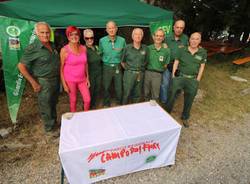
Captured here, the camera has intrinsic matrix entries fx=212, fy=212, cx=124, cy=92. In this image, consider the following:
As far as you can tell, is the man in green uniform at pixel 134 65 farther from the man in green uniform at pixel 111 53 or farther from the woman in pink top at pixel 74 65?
the woman in pink top at pixel 74 65

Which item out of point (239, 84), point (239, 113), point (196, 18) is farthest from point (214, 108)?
point (196, 18)

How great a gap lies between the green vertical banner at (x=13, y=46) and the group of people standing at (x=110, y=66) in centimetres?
50

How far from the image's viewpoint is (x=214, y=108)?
15.3 feet

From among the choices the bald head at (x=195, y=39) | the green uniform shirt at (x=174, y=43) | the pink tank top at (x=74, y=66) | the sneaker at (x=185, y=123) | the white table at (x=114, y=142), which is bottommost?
the sneaker at (x=185, y=123)

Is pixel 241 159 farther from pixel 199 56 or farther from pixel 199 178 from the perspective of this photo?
pixel 199 56

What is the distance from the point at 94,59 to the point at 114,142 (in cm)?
162

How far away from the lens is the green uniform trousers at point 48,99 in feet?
9.37

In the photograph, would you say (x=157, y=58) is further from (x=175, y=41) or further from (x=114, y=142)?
(x=114, y=142)

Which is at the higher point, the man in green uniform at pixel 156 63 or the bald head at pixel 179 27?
the bald head at pixel 179 27

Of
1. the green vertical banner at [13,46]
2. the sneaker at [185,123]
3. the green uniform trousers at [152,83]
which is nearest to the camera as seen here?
the green vertical banner at [13,46]

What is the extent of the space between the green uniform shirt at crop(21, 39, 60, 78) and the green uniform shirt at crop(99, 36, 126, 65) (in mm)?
810

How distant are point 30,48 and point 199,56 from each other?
2.38 meters

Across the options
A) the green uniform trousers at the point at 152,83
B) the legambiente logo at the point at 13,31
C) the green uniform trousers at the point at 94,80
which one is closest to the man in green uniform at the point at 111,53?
the green uniform trousers at the point at 94,80

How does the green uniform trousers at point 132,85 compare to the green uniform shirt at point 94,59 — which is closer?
the green uniform shirt at point 94,59
